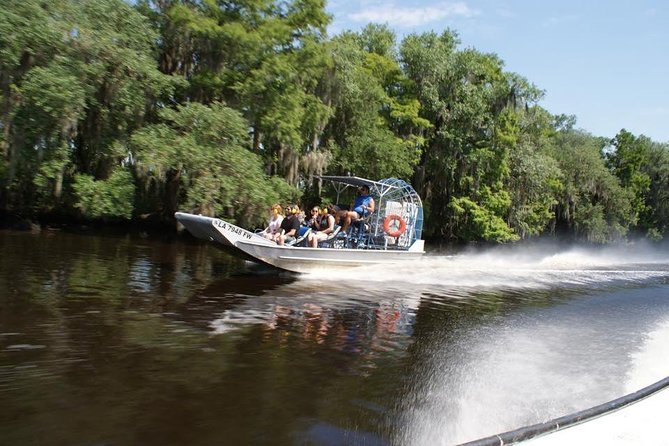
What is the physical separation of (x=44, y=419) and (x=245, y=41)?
886 inches

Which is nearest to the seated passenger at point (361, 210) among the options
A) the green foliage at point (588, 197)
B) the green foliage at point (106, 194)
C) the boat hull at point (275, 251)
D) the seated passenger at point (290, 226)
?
the boat hull at point (275, 251)

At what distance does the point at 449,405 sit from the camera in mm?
6668

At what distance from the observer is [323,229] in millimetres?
17797

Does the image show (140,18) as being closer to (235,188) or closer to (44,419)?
(235,188)

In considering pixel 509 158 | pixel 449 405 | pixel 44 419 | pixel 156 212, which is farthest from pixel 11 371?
pixel 509 158

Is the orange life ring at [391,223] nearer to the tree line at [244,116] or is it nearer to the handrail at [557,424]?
the tree line at [244,116]

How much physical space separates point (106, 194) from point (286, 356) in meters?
17.9

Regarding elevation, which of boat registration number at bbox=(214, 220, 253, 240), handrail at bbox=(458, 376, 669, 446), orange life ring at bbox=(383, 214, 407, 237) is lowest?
handrail at bbox=(458, 376, 669, 446)

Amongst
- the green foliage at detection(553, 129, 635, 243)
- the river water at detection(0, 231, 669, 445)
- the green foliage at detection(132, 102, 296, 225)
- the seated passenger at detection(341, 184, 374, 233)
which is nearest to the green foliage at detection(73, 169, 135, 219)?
the green foliage at detection(132, 102, 296, 225)

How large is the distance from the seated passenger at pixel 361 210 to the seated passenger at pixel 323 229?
529mm

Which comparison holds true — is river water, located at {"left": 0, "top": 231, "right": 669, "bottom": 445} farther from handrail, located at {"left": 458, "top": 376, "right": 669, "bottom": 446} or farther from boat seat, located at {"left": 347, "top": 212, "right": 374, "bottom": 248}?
boat seat, located at {"left": 347, "top": 212, "right": 374, "bottom": 248}

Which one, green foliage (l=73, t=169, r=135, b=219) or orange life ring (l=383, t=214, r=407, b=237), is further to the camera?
green foliage (l=73, t=169, r=135, b=219)

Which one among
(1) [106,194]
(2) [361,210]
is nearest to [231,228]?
(2) [361,210]

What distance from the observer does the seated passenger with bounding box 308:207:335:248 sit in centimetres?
1695
